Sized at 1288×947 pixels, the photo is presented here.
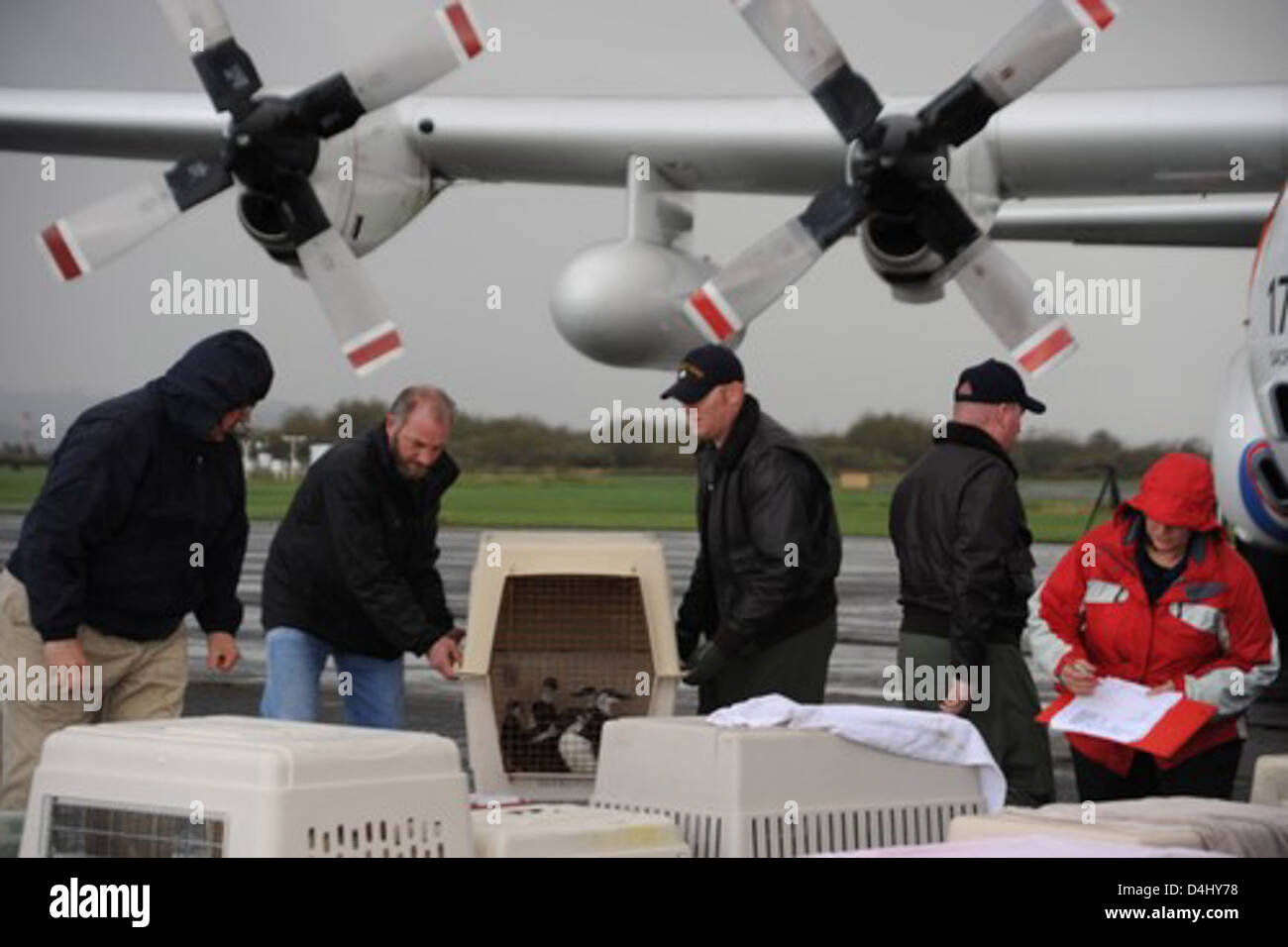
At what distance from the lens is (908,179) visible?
11.9m

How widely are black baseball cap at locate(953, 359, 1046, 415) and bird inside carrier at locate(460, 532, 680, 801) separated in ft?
3.51

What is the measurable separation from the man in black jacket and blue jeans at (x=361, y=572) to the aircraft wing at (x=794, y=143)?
6.22m

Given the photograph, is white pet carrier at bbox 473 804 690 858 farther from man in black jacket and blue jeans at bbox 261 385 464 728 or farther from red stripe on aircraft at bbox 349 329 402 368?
red stripe on aircraft at bbox 349 329 402 368

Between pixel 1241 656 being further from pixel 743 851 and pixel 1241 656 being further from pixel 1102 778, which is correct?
pixel 743 851

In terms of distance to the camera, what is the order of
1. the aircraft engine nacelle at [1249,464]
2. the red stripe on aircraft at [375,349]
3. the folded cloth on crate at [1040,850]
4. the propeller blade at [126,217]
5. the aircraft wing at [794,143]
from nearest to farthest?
the folded cloth on crate at [1040,850], the aircraft engine nacelle at [1249,464], the red stripe on aircraft at [375,349], the propeller blade at [126,217], the aircraft wing at [794,143]

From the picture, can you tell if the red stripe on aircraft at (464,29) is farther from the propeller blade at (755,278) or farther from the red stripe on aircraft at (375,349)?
the propeller blade at (755,278)

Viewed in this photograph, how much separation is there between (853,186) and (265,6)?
1117 centimetres

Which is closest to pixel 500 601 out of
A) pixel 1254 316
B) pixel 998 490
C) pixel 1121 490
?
pixel 998 490

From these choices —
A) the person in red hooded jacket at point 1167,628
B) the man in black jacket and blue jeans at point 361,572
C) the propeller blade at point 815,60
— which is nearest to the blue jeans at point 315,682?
the man in black jacket and blue jeans at point 361,572

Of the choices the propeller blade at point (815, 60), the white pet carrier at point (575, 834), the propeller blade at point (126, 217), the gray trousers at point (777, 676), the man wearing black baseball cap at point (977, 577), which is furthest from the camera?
the propeller blade at point (126, 217)

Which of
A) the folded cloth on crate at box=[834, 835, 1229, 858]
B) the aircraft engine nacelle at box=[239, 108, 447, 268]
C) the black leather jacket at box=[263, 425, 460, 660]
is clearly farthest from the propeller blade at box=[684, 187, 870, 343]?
the folded cloth on crate at box=[834, 835, 1229, 858]

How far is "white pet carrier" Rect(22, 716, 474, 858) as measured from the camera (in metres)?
3.89

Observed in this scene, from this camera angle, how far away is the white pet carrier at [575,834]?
4.28 metres

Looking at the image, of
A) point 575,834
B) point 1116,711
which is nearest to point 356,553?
point 1116,711
